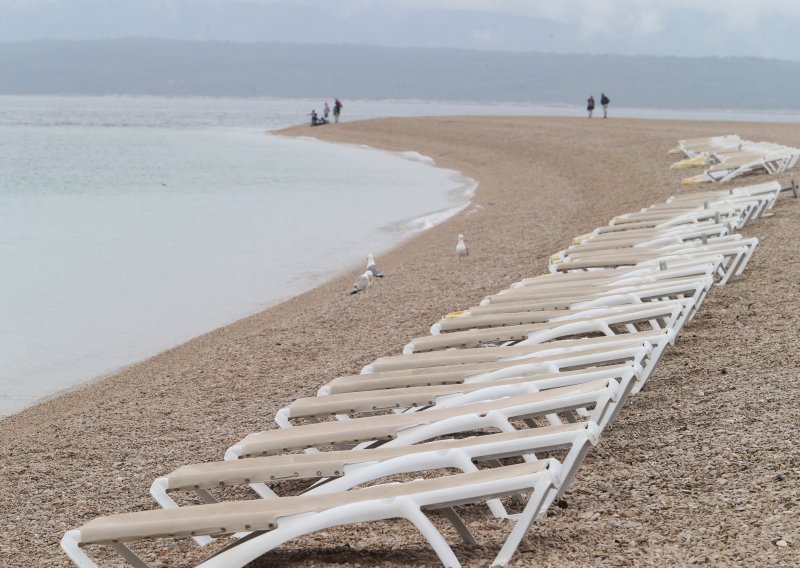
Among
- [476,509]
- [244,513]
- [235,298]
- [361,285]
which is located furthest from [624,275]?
[235,298]

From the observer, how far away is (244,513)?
3.22 m

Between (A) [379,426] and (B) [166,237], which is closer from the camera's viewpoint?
(A) [379,426]

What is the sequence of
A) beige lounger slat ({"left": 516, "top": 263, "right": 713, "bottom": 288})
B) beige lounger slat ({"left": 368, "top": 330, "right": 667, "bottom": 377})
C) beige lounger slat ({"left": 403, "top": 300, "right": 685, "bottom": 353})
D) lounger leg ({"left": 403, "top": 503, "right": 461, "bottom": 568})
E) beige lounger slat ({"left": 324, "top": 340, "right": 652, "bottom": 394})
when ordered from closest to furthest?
lounger leg ({"left": 403, "top": 503, "right": 461, "bottom": 568}) → beige lounger slat ({"left": 324, "top": 340, "right": 652, "bottom": 394}) → beige lounger slat ({"left": 368, "top": 330, "right": 667, "bottom": 377}) → beige lounger slat ({"left": 403, "top": 300, "right": 685, "bottom": 353}) → beige lounger slat ({"left": 516, "top": 263, "right": 713, "bottom": 288})

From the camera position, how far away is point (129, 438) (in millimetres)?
5941

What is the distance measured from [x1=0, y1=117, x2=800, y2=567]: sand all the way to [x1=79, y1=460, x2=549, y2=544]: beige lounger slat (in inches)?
11.9

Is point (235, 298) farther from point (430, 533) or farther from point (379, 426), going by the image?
point (430, 533)

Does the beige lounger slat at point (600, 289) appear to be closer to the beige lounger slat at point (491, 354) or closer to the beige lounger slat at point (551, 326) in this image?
the beige lounger slat at point (551, 326)

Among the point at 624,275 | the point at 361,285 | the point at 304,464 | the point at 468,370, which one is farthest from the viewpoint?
the point at 361,285

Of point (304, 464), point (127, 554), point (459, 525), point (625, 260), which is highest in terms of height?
point (625, 260)

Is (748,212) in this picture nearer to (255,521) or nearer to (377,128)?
(255,521)

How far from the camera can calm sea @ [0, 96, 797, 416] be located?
1070cm

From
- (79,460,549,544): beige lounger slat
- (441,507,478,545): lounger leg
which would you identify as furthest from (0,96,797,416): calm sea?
(441,507,478,545): lounger leg

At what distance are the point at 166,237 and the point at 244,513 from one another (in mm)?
16380

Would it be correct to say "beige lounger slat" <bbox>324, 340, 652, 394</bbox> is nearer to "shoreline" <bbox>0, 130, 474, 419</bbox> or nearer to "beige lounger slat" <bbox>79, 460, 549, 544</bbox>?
"beige lounger slat" <bbox>79, 460, 549, 544</bbox>
